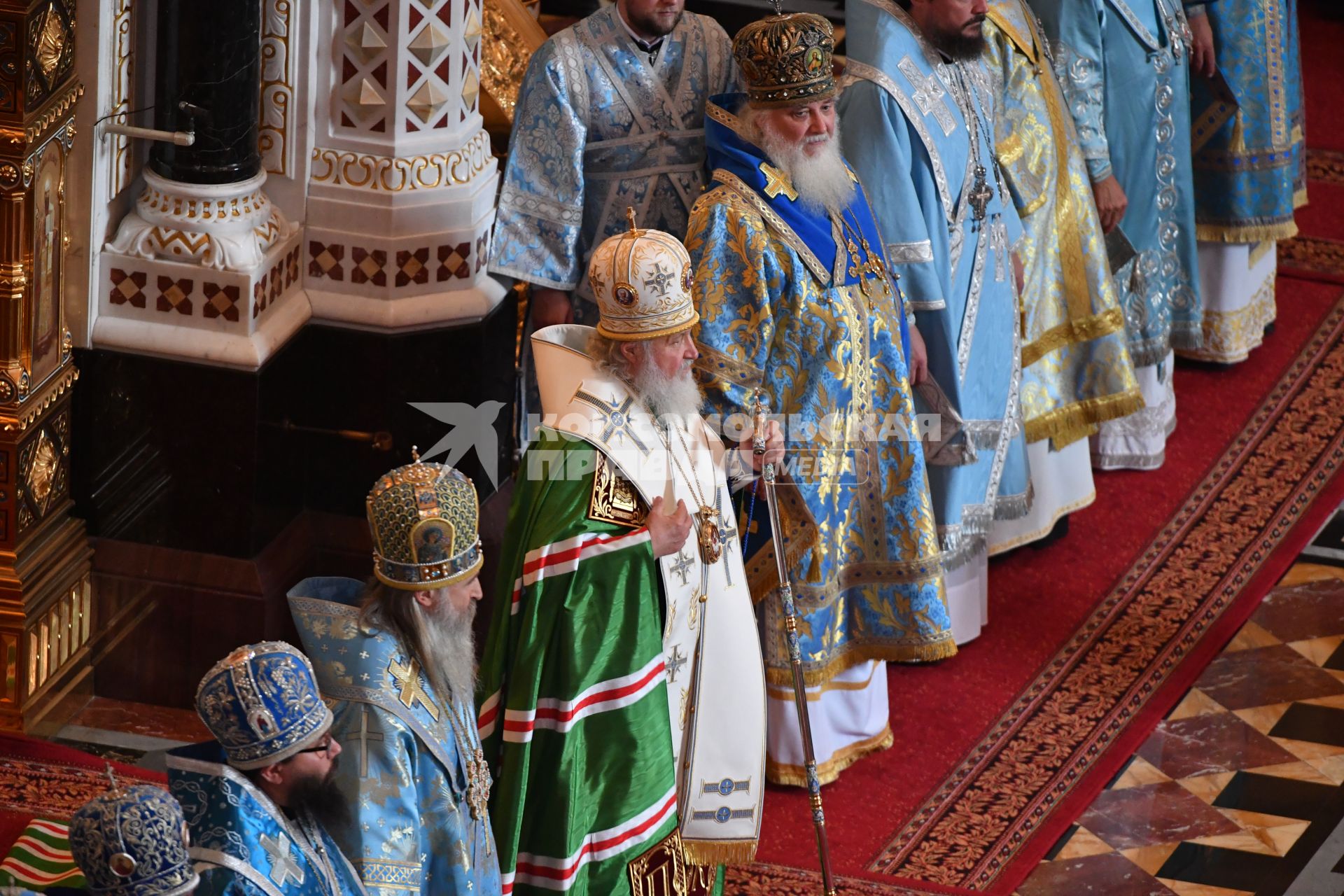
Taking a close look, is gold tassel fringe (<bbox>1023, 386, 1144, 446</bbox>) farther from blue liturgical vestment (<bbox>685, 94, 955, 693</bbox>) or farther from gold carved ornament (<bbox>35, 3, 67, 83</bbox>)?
gold carved ornament (<bbox>35, 3, 67, 83</bbox>)

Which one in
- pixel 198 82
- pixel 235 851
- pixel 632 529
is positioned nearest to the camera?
pixel 235 851

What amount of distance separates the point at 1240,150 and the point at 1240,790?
330 cm

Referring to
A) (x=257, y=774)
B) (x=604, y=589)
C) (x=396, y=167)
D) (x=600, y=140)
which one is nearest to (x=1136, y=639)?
(x=600, y=140)

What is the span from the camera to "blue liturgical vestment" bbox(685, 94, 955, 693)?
5070 millimetres

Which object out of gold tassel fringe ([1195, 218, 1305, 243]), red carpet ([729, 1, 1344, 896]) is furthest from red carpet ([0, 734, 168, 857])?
gold tassel fringe ([1195, 218, 1305, 243])

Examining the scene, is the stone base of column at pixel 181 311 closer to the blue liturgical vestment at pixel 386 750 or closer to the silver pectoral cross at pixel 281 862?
the blue liturgical vestment at pixel 386 750

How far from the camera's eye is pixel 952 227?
236 inches

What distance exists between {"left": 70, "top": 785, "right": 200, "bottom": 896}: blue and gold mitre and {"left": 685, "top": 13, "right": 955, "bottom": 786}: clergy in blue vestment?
7.39ft

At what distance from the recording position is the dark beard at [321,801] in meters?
3.42

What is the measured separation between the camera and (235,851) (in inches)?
129

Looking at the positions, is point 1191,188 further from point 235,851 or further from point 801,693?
point 235,851

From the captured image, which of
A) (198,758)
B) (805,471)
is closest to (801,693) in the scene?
(805,471)

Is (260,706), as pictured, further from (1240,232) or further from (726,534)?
(1240,232)

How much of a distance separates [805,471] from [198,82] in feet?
6.21
